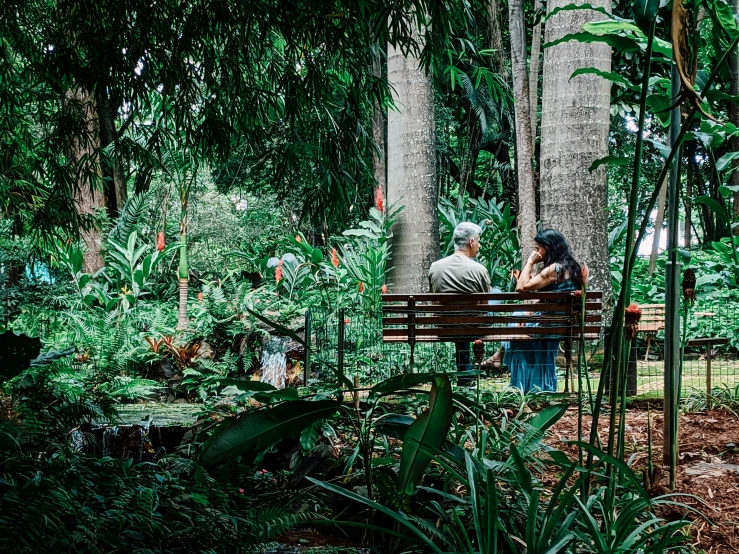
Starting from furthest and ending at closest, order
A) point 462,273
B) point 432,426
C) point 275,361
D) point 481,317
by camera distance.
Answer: point 275,361
point 462,273
point 481,317
point 432,426

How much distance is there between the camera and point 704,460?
3342 millimetres

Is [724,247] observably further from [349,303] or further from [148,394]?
[148,394]

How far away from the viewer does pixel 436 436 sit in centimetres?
217

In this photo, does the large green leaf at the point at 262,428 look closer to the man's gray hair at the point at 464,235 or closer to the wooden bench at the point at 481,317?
the wooden bench at the point at 481,317

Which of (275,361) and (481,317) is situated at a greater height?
(481,317)

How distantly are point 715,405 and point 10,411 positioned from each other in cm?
410

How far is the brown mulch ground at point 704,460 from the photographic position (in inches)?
97.7

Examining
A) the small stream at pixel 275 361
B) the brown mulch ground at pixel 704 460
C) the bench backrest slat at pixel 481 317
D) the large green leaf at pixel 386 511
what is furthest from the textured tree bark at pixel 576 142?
the large green leaf at pixel 386 511

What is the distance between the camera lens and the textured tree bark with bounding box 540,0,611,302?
630 centimetres

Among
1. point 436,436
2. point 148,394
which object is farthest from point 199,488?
point 148,394

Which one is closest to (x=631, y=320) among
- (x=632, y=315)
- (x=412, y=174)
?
(x=632, y=315)

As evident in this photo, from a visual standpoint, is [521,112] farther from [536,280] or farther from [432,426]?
[432,426]

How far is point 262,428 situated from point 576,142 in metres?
4.82

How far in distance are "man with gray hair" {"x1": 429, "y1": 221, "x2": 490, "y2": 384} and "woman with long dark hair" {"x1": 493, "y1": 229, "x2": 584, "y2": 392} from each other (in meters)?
0.41
